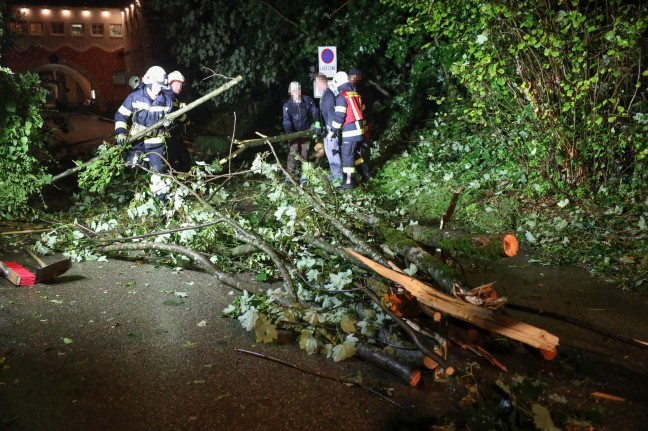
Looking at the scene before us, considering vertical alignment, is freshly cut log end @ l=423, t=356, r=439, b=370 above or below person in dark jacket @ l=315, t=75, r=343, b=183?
below

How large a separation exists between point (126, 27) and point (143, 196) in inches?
1270

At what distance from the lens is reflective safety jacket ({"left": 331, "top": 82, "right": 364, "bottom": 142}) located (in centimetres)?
988

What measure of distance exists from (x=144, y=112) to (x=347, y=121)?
3.48 meters

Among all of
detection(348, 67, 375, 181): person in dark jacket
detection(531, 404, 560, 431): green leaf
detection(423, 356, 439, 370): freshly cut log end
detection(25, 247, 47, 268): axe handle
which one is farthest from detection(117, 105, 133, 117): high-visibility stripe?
detection(531, 404, 560, 431): green leaf

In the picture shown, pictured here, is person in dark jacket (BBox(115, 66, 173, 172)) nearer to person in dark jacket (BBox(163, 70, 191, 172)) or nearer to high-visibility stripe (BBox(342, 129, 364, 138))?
person in dark jacket (BBox(163, 70, 191, 172))

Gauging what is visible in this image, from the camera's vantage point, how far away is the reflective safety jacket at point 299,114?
37.1 feet

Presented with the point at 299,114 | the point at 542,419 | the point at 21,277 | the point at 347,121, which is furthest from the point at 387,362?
the point at 299,114

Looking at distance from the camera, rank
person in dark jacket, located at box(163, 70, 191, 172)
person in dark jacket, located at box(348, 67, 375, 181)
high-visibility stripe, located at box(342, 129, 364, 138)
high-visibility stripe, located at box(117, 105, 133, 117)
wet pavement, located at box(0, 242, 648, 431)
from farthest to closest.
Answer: person in dark jacket, located at box(348, 67, 375, 181) → high-visibility stripe, located at box(342, 129, 364, 138) → person in dark jacket, located at box(163, 70, 191, 172) → high-visibility stripe, located at box(117, 105, 133, 117) → wet pavement, located at box(0, 242, 648, 431)

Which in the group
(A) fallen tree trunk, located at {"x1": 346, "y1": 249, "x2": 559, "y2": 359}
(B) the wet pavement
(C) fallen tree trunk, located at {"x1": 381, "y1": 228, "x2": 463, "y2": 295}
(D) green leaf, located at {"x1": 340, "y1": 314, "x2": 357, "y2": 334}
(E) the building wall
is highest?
(E) the building wall

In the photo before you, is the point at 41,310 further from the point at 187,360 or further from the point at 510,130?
the point at 510,130

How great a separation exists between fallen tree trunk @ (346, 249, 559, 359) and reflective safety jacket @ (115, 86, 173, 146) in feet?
19.0

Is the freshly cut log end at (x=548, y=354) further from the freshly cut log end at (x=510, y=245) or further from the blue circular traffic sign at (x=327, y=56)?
the blue circular traffic sign at (x=327, y=56)

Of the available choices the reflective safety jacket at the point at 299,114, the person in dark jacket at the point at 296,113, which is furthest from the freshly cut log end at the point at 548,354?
the reflective safety jacket at the point at 299,114

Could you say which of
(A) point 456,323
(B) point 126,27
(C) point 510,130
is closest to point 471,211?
(C) point 510,130
